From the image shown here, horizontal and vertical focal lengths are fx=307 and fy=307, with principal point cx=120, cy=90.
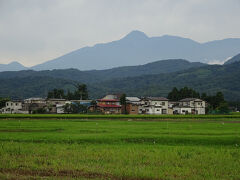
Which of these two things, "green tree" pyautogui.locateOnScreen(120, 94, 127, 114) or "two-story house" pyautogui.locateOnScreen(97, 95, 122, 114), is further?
"green tree" pyautogui.locateOnScreen(120, 94, 127, 114)

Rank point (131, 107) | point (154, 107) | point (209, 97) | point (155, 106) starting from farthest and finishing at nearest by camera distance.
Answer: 1. point (209, 97)
2. point (155, 106)
3. point (154, 107)
4. point (131, 107)

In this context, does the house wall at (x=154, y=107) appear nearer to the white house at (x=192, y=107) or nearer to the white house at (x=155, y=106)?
the white house at (x=155, y=106)

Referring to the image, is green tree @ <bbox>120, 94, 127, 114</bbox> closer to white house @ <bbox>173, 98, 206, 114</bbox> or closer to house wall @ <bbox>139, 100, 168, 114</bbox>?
house wall @ <bbox>139, 100, 168, 114</bbox>

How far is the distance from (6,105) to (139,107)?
1615 inches

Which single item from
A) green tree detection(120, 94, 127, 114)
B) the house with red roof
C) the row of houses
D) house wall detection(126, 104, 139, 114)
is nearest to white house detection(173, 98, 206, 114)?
the row of houses

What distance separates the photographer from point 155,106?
89.6m

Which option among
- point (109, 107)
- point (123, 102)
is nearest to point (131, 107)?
point (123, 102)

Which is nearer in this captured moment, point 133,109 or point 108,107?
point 108,107

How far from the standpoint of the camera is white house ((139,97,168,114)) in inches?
3521

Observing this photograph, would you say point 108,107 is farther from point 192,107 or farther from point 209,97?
point 209,97

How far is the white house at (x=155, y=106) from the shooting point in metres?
89.4

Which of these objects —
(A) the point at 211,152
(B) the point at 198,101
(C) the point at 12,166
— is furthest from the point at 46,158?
(B) the point at 198,101

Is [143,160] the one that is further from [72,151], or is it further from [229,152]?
[229,152]

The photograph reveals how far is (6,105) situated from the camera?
94.9 meters
